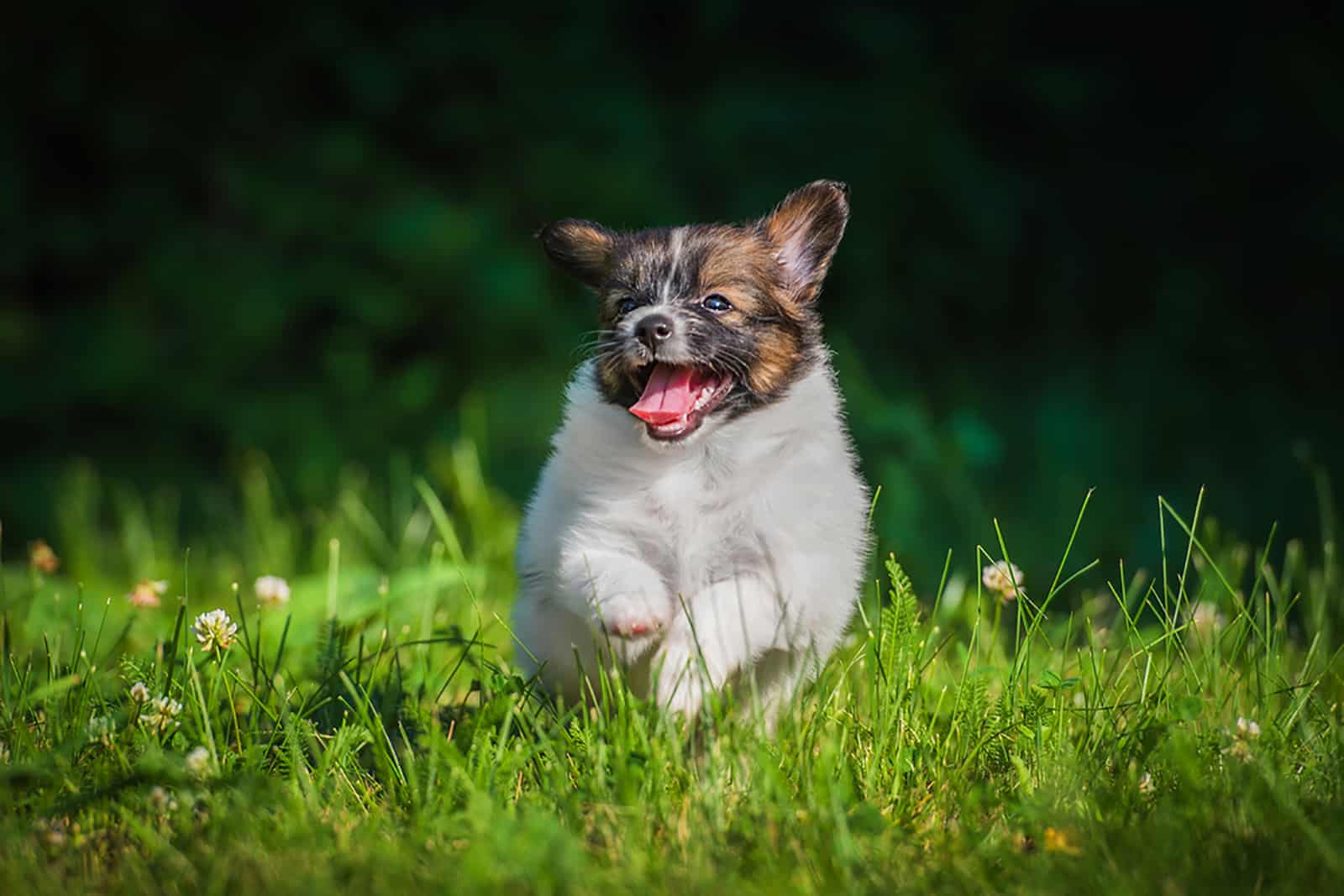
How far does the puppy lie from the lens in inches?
127

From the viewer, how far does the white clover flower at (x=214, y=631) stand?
330cm

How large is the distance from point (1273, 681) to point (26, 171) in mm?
6919

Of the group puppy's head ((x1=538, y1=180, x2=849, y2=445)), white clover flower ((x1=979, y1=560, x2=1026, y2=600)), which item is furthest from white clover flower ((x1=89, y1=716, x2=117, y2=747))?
white clover flower ((x1=979, y1=560, x2=1026, y2=600))

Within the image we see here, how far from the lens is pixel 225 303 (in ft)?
24.5

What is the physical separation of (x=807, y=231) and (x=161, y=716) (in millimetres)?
2113

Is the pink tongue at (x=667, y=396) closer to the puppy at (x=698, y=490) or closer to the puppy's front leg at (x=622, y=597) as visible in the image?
the puppy at (x=698, y=490)

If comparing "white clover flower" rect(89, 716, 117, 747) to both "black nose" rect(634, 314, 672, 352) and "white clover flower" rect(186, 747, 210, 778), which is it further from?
"black nose" rect(634, 314, 672, 352)

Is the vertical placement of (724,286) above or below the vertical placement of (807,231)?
below

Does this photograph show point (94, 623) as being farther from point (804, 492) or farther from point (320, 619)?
point (804, 492)

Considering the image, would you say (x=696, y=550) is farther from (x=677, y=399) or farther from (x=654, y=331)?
(x=654, y=331)

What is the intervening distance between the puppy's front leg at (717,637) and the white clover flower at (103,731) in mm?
1208

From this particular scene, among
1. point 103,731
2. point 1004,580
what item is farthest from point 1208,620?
point 103,731

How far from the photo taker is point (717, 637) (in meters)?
3.18

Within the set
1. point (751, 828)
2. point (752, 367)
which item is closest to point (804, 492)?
point (752, 367)
